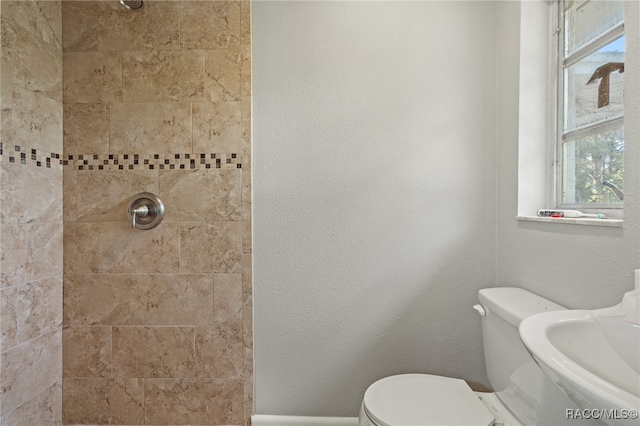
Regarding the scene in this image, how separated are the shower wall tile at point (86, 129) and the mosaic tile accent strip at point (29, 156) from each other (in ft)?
Result: 0.21

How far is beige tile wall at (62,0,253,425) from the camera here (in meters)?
1.40

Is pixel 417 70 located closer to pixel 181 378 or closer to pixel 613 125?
pixel 613 125

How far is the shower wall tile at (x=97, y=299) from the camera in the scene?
1.42 metres

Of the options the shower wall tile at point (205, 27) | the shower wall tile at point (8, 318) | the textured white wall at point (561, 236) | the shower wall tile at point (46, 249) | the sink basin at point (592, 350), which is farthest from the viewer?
the shower wall tile at point (205, 27)

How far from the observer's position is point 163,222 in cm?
141

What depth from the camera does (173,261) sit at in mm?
1416

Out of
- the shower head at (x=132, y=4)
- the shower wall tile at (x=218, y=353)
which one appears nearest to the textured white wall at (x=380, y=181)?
the shower wall tile at (x=218, y=353)

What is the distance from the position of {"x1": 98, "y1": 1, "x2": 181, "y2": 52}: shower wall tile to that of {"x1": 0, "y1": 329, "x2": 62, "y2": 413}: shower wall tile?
4.09ft

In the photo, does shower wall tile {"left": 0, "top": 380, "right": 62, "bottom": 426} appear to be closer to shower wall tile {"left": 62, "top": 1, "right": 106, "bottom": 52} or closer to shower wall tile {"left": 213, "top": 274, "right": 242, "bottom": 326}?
shower wall tile {"left": 213, "top": 274, "right": 242, "bottom": 326}

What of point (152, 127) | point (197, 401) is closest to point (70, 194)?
point (152, 127)

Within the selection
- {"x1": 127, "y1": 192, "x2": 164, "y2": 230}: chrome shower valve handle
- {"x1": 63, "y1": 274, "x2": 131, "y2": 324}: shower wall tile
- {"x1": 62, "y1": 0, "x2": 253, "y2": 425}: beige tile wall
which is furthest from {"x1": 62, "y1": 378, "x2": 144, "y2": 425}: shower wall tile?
{"x1": 127, "y1": 192, "x2": 164, "y2": 230}: chrome shower valve handle

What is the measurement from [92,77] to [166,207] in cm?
64

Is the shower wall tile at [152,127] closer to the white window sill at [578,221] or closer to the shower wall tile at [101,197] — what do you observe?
the shower wall tile at [101,197]

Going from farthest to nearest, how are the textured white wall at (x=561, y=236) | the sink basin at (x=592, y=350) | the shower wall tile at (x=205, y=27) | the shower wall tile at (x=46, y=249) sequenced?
1. the shower wall tile at (x=205, y=27)
2. the shower wall tile at (x=46, y=249)
3. the textured white wall at (x=561, y=236)
4. the sink basin at (x=592, y=350)
